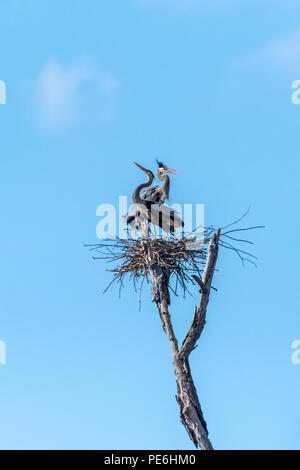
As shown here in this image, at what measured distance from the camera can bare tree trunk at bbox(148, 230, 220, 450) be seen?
14.3 meters

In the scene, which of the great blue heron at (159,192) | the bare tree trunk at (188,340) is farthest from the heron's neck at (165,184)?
the bare tree trunk at (188,340)

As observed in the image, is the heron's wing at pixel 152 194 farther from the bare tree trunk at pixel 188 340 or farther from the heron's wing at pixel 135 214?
the bare tree trunk at pixel 188 340

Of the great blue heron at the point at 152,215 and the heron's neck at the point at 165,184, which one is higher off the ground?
the heron's neck at the point at 165,184

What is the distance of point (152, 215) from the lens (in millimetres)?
18875

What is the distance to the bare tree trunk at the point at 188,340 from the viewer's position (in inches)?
561

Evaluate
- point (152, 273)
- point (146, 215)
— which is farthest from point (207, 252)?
point (146, 215)

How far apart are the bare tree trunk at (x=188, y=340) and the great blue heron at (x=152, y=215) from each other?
10.5 ft

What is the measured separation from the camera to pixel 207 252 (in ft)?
50.8

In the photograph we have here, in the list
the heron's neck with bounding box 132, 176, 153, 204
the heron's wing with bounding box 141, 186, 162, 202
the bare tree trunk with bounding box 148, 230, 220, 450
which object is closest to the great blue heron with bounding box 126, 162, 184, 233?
the heron's neck with bounding box 132, 176, 153, 204

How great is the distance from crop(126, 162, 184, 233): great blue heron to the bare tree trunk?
321 centimetres

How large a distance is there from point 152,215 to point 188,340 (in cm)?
463

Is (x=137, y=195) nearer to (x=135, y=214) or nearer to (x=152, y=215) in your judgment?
(x=135, y=214)
